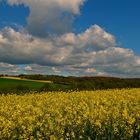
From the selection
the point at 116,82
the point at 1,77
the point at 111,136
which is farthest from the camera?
the point at 1,77

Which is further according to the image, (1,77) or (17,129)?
(1,77)

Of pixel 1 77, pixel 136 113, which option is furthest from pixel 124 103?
pixel 1 77

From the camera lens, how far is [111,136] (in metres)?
12.3

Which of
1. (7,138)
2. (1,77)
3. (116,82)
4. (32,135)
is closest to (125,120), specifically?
(32,135)

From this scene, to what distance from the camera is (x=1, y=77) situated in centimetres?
6288

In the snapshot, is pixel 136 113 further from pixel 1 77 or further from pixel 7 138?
pixel 1 77

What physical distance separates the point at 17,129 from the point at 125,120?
11.7 ft

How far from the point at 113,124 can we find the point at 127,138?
0.67 meters

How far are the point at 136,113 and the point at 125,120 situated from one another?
1.02 m

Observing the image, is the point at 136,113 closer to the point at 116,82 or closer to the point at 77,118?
the point at 77,118

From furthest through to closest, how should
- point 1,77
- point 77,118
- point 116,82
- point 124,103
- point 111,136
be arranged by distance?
point 1,77 → point 116,82 → point 124,103 → point 77,118 → point 111,136

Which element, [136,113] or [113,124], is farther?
[136,113]

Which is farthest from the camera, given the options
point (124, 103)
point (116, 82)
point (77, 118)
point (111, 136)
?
point (116, 82)

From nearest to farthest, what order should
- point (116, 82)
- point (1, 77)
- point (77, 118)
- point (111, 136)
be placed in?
point (111, 136), point (77, 118), point (116, 82), point (1, 77)
